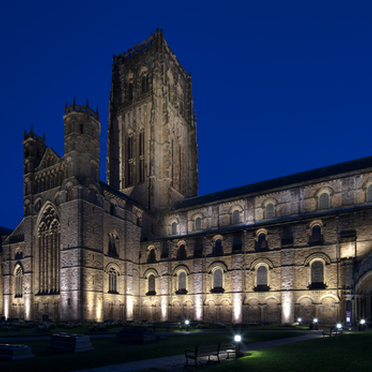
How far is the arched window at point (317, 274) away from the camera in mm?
34841

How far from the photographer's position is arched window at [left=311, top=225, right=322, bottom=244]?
3631 centimetres

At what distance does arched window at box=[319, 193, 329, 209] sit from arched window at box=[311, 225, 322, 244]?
16.7 feet

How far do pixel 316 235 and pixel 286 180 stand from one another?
36.4 ft

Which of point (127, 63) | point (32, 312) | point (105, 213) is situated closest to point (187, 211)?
point (105, 213)

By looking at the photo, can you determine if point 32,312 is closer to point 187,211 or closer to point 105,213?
point 105,213

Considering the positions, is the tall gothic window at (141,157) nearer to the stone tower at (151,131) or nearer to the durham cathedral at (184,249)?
the stone tower at (151,131)

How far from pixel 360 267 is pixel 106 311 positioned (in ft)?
88.8

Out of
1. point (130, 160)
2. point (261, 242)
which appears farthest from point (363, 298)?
point (130, 160)

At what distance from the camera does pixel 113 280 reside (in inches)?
1657

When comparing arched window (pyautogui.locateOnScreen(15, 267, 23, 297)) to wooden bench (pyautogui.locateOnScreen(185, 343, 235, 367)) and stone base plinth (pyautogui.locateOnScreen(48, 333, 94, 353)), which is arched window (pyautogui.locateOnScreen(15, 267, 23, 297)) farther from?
wooden bench (pyautogui.locateOnScreen(185, 343, 235, 367))

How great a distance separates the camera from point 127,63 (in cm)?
6469

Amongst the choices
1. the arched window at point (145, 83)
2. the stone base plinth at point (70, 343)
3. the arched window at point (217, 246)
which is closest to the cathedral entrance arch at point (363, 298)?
the arched window at point (217, 246)

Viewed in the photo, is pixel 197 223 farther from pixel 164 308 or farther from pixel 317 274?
pixel 317 274

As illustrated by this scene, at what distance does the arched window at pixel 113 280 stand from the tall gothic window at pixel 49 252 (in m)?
5.84
